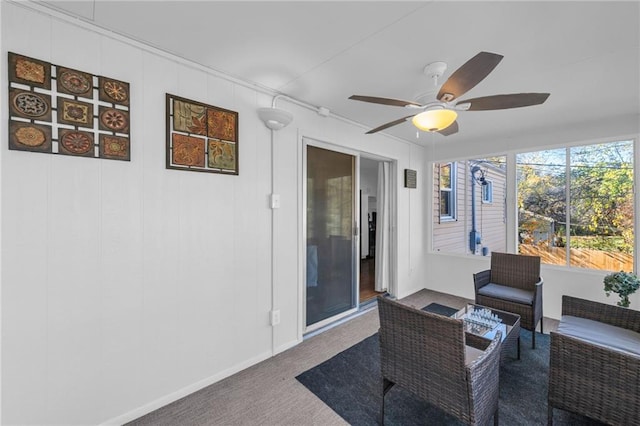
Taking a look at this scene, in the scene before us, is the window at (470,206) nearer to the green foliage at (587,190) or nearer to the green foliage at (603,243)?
the green foliage at (587,190)

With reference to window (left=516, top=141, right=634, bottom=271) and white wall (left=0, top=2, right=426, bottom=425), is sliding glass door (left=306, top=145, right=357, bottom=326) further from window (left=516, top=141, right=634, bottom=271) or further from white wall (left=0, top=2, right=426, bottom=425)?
window (left=516, top=141, right=634, bottom=271)

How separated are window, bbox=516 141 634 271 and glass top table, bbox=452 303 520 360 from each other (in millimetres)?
1708

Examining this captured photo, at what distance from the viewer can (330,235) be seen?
3.24 meters

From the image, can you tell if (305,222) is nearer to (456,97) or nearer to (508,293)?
(456,97)

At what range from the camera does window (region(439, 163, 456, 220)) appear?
461cm

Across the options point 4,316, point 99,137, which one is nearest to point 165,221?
point 99,137

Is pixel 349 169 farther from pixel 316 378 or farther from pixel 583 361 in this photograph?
pixel 583 361

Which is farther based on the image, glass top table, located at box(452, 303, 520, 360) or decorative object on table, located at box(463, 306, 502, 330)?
decorative object on table, located at box(463, 306, 502, 330)

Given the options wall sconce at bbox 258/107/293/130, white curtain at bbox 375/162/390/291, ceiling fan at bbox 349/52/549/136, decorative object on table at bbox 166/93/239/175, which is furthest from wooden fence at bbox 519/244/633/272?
decorative object on table at bbox 166/93/239/175

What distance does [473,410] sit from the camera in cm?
140

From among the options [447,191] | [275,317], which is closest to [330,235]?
[275,317]

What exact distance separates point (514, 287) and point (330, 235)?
2.20m

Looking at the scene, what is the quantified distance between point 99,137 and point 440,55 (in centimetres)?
229

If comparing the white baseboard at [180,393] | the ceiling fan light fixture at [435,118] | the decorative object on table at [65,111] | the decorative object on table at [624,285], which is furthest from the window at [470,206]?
the decorative object on table at [65,111]
